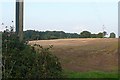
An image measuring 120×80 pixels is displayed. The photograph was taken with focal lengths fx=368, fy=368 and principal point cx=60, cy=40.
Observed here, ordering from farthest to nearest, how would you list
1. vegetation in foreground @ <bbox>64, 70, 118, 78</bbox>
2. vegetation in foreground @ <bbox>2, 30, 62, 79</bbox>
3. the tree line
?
1. the tree line
2. vegetation in foreground @ <bbox>64, 70, 118, 78</bbox>
3. vegetation in foreground @ <bbox>2, 30, 62, 79</bbox>

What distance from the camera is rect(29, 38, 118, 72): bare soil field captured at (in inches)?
314

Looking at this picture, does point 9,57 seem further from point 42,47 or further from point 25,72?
point 42,47

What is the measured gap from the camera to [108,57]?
8133mm

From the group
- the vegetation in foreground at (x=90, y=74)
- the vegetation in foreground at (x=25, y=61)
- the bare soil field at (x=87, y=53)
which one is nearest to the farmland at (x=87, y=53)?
the bare soil field at (x=87, y=53)

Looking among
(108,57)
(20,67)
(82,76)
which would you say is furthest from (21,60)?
(108,57)

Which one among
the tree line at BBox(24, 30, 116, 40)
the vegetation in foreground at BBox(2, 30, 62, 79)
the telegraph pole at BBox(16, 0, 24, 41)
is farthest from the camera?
the tree line at BBox(24, 30, 116, 40)

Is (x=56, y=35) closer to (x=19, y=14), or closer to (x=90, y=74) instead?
(x=19, y=14)

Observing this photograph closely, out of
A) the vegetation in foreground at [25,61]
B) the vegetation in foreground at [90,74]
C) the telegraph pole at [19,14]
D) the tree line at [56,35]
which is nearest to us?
the vegetation in foreground at [25,61]

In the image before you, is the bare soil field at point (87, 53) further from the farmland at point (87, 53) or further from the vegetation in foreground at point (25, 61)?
the vegetation in foreground at point (25, 61)

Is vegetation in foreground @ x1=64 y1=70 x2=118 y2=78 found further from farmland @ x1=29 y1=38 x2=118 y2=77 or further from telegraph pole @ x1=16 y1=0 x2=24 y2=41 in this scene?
telegraph pole @ x1=16 y1=0 x2=24 y2=41

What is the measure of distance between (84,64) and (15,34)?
1747mm

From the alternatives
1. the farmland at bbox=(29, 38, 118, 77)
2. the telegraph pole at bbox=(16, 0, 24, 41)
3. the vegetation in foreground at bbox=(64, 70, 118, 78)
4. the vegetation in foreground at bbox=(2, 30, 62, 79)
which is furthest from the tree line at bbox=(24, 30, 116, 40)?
the vegetation in foreground at bbox=(64, 70, 118, 78)

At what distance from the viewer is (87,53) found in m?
8.14

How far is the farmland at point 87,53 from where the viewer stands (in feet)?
26.1
